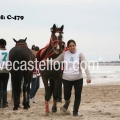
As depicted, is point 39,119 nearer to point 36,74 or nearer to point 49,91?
point 49,91

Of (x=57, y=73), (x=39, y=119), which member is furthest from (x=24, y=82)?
(x=39, y=119)

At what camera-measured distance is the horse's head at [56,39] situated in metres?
9.49

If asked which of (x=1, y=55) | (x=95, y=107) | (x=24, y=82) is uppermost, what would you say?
(x=1, y=55)

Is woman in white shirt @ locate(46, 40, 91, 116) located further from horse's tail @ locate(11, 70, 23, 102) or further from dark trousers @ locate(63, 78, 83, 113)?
horse's tail @ locate(11, 70, 23, 102)

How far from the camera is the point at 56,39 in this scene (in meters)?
9.69

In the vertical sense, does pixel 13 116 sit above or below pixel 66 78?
below

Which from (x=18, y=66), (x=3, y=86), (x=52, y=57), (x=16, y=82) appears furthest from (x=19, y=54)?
(x=3, y=86)

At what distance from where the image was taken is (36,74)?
12.9 meters

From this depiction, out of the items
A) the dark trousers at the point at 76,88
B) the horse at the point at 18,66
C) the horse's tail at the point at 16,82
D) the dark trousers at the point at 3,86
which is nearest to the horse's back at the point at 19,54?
the horse at the point at 18,66

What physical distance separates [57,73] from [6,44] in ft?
7.92

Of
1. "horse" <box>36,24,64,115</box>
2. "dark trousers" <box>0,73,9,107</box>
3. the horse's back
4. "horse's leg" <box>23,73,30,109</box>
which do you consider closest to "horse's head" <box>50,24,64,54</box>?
"horse" <box>36,24,64,115</box>

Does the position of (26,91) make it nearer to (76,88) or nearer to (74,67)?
(76,88)

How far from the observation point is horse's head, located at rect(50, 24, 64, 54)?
9489 millimetres

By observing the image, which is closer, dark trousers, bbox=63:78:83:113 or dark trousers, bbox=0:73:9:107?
dark trousers, bbox=63:78:83:113
